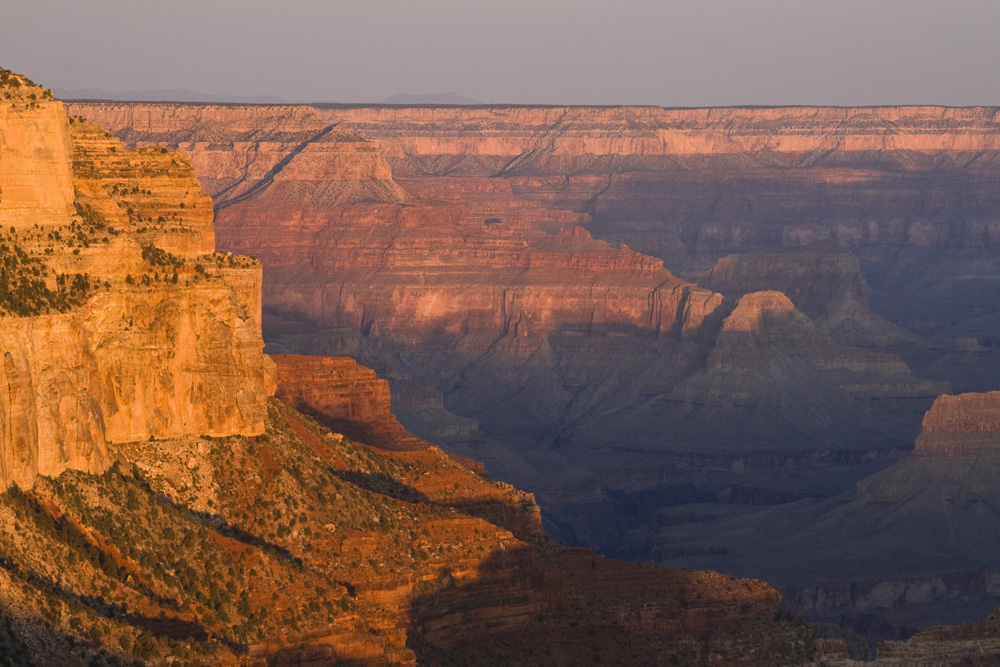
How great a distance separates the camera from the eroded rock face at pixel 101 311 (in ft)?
165

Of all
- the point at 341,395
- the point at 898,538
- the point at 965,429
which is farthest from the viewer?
the point at 965,429

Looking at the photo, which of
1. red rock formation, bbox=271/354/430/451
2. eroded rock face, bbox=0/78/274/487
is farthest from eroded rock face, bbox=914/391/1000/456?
eroded rock face, bbox=0/78/274/487

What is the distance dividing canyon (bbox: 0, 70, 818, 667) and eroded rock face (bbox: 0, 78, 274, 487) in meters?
0.06

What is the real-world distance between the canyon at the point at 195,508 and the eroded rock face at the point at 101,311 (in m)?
0.06

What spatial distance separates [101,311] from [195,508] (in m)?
4.80

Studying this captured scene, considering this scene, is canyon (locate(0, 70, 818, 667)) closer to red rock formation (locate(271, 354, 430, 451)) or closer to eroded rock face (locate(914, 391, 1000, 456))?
red rock formation (locate(271, 354, 430, 451))

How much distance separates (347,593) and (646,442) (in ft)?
456

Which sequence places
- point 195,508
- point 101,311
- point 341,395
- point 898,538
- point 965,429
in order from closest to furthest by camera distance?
point 101,311 < point 195,508 < point 341,395 < point 898,538 < point 965,429

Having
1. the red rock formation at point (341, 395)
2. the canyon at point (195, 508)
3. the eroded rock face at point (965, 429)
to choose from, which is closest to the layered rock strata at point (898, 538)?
the eroded rock face at point (965, 429)

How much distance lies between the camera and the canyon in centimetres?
4912

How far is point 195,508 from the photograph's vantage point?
188 feet

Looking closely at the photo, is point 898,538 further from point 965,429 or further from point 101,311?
point 101,311

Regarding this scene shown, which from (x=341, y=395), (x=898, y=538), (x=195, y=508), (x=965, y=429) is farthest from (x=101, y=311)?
(x=965, y=429)

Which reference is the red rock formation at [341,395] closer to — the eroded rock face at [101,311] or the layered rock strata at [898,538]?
the eroded rock face at [101,311]
